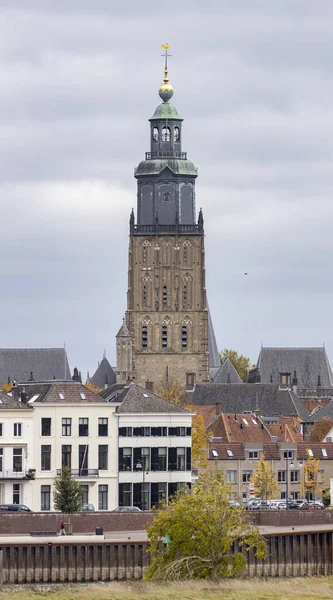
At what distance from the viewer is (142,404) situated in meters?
124

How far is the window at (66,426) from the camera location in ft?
394

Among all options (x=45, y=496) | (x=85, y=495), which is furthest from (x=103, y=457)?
(x=45, y=496)

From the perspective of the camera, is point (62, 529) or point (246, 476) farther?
point (246, 476)

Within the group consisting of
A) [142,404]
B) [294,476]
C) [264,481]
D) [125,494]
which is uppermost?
[142,404]

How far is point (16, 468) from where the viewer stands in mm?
118625

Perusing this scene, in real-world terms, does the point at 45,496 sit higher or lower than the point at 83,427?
lower

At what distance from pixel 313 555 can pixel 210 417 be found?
8788 centimetres

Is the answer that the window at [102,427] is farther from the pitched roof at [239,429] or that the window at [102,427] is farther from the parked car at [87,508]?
the pitched roof at [239,429]

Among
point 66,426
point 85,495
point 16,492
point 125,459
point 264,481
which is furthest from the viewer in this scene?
point 264,481

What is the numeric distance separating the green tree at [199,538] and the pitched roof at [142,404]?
104 feet

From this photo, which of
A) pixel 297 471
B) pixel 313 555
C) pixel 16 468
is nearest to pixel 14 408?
pixel 16 468

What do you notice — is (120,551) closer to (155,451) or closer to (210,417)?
(155,451)

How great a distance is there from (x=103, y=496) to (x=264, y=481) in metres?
27.4

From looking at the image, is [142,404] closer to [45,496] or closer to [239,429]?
[45,496]
